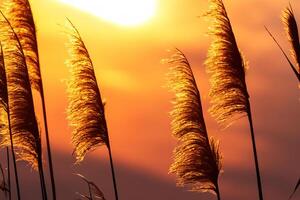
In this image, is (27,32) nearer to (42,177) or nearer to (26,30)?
(26,30)

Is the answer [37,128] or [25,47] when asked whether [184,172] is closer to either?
Result: [37,128]

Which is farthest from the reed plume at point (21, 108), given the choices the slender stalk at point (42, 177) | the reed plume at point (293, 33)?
the reed plume at point (293, 33)

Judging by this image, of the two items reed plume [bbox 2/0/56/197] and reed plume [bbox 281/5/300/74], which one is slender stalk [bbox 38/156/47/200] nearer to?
reed plume [bbox 2/0/56/197]

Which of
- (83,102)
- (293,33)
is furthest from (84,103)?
(293,33)

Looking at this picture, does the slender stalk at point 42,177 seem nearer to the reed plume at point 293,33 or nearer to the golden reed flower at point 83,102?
the golden reed flower at point 83,102

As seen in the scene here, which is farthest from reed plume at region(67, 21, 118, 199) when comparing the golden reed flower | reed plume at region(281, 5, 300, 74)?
reed plume at region(281, 5, 300, 74)

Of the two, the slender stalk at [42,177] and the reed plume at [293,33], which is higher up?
the reed plume at [293,33]
